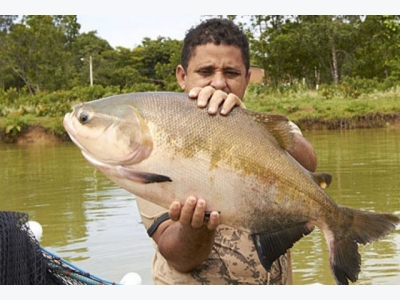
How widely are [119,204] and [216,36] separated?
26.8ft

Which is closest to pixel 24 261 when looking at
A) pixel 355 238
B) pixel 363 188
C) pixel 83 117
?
pixel 83 117

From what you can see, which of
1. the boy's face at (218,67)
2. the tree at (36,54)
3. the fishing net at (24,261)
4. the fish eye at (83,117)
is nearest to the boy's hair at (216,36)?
the boy's face at (218,67)

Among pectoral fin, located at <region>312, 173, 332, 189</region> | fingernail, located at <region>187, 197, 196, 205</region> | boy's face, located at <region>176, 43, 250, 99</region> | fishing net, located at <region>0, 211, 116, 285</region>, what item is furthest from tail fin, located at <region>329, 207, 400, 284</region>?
fishing net, located at <region>0, 211, 116, 285</region>

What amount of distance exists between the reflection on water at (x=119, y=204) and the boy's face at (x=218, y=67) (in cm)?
370

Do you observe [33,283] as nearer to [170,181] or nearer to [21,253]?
[21,253]

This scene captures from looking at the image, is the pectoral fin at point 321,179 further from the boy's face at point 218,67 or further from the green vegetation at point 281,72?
the green vegetation at point 281,72

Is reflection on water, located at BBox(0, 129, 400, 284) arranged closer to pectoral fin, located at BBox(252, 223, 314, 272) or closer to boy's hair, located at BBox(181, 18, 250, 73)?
boy's hair, located at BBox(181, 18, 250, 73)

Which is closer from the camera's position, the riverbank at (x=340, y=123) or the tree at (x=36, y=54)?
the riverbank at (x=340, y=123)

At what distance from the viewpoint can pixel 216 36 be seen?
9.98 ft

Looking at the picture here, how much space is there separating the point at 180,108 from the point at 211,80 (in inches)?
26.3

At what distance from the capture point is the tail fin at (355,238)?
2445 mm

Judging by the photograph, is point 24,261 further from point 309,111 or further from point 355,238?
point 309,111

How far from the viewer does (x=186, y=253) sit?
281cm

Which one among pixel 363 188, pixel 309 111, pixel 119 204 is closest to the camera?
pixel 119 204
